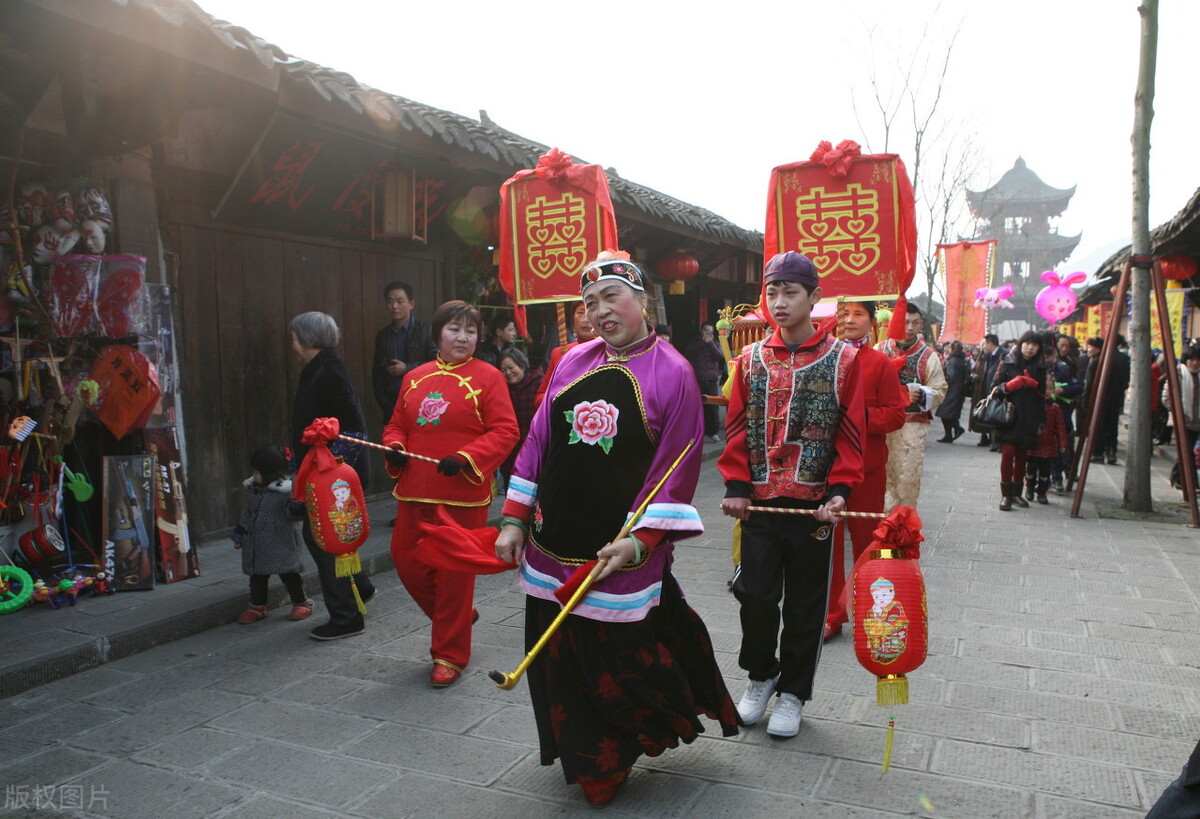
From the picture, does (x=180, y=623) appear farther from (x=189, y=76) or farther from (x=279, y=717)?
(x=189, y=76)

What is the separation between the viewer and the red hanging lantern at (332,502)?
162 inches

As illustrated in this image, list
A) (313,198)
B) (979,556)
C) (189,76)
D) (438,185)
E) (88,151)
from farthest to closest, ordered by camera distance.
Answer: (438,185) < (313,198) < (979,556) < (88,151) < (189,76)

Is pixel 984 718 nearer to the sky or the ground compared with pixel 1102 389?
nearer to the ground

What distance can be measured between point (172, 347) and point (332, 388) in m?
1.78

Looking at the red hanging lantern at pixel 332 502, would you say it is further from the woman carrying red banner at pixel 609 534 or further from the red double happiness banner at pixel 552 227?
the red double happiness banner at pixel 552 227

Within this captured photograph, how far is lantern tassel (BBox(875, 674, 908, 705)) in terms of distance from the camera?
2.91 m

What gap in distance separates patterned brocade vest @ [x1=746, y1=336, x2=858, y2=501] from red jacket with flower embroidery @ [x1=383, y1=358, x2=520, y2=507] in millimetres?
1284

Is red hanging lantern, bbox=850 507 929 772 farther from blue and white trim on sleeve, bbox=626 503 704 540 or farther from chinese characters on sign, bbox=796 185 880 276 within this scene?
chinese characters on sign, bbox=796 185 880 276

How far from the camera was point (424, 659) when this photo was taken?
14.8 feet

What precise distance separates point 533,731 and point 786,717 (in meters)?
1.03

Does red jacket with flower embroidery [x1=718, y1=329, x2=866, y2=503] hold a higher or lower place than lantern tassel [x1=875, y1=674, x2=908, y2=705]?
higher

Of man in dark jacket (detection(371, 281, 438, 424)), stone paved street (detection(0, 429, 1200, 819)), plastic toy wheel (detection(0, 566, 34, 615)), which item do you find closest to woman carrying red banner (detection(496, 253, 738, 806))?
stone paved street (detection(0, 429, 1200, 819))

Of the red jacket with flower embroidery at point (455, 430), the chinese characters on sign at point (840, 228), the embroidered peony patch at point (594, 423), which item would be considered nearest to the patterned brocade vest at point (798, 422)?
the embroidered peony patch at point (594, 423)

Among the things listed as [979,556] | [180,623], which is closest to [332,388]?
[180,623]
